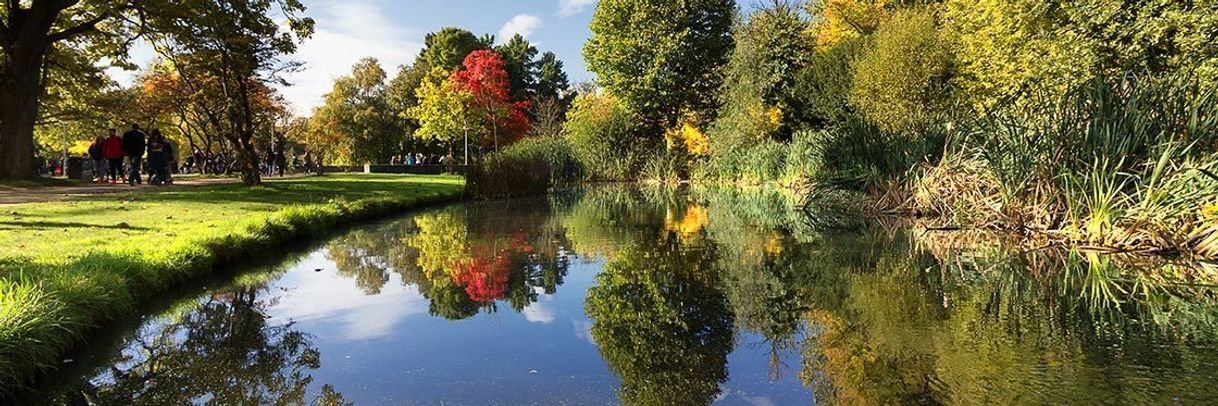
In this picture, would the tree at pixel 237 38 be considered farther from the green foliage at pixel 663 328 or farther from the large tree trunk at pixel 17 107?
the green foliage at pixel 663 328

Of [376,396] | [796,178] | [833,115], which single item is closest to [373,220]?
[376,396]

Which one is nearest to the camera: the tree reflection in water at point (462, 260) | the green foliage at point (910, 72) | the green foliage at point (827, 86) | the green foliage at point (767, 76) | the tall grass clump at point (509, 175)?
the tree reflection in water at point (462, 260)

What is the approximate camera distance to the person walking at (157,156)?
53.7 ft

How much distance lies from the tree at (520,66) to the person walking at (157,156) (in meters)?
39.2

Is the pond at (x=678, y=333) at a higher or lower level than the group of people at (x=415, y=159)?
lower

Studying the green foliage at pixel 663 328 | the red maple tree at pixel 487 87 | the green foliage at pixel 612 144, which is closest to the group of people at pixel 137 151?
the green foliage at pixel 663 328

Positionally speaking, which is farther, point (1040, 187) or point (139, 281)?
point (1040, 187)

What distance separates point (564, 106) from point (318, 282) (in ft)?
175

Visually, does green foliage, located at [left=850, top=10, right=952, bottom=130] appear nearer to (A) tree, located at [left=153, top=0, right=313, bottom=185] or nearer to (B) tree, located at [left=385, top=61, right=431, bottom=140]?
(A) tree, located at [left=153, top=0, right=313, bottom=185]

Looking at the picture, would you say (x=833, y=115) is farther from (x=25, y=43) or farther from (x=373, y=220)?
(x=25, y=43)

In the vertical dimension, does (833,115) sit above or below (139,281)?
above

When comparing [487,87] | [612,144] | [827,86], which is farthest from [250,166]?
[487,87]

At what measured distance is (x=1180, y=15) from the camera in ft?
40.8

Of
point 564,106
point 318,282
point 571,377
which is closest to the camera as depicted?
point 571,377
